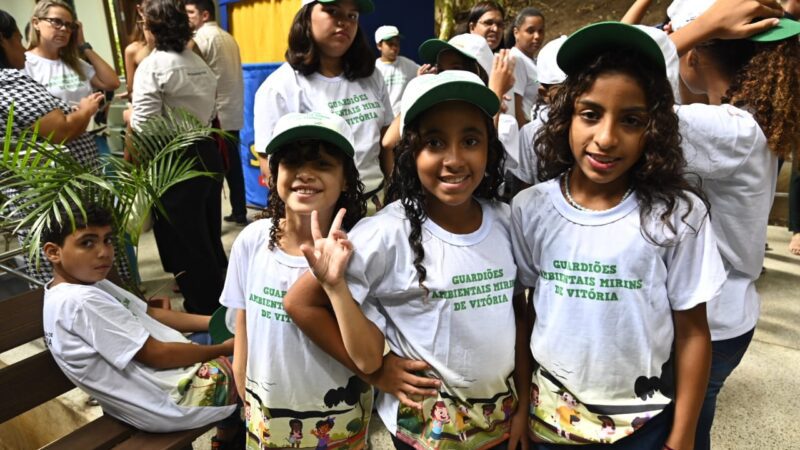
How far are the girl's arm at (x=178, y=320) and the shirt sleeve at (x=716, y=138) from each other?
1747mm

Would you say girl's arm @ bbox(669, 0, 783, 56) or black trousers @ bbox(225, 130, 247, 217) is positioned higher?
girl's arm @ bbox(669, 0, 783, 56)

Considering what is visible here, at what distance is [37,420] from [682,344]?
3002 millimetres

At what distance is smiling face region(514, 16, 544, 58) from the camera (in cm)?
361

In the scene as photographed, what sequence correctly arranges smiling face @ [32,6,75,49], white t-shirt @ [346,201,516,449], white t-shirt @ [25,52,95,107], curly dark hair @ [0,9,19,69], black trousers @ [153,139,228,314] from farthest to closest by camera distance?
1. white t-shirt @ [25,52,95,107]
2. smiling face @ [32,6,75,49]
3. black trousers @ [153,139,228,314]
4. curly dark hair @ [0,9,19,69]
5. white t-shirt @ [346,201,516,449]

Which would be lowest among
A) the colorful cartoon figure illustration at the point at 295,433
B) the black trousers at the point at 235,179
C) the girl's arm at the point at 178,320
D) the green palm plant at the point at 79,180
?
the black trousers at the point at 235,179

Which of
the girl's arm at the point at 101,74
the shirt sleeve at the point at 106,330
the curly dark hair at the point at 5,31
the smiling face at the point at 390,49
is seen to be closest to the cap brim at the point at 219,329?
the shirt sleeve at the point at 106,330

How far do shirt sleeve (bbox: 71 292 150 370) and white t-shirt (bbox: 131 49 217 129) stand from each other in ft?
4.57

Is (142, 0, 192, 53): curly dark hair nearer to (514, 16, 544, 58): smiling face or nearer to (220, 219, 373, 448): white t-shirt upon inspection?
(220, 219, 373, 448): white t-shirt

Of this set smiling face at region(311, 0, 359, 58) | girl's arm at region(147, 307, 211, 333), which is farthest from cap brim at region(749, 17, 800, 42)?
girl's arm at region(147, 307, 211, 333)

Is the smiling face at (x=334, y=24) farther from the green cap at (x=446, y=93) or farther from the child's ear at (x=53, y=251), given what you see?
the child's ear at (x=53, y=251)

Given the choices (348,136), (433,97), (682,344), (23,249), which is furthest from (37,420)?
(682,344)

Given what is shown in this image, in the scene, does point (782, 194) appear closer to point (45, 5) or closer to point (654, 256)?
point (654, 256)

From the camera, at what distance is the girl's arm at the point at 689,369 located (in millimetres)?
1089

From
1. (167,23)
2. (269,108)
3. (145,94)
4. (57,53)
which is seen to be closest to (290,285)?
(269,108)
